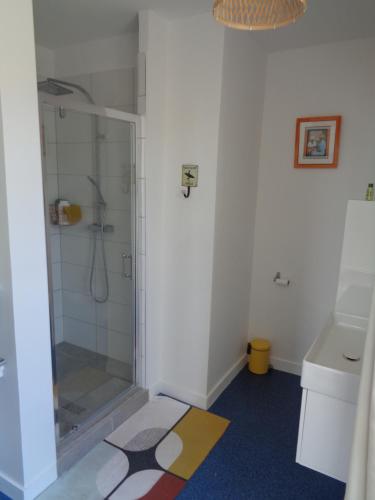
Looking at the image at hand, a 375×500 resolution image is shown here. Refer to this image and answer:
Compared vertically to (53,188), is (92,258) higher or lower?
lower

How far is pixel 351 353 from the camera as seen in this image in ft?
5.52

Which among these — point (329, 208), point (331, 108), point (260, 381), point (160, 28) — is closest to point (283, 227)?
point (329, 208)

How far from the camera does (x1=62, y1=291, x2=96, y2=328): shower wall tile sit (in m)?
2.68

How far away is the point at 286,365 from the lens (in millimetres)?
2902

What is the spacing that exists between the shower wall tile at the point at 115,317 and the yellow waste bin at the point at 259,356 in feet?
3.29

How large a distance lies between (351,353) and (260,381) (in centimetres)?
124

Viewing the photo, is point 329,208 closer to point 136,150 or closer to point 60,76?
point 136,150

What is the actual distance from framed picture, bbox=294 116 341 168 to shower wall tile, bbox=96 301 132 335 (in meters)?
1.61

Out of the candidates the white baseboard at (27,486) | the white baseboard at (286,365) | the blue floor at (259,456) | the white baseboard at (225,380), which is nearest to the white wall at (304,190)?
the white baseboard at (286,365)

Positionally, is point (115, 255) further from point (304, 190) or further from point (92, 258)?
point (304, 190)

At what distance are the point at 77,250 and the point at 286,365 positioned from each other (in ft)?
6.08

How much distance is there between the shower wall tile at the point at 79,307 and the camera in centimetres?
268

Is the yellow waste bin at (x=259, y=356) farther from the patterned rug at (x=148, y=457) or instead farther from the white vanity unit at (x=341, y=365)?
the white vanity unit at (x=341, y=365)

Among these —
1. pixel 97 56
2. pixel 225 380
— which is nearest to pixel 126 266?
pixel 225 380
